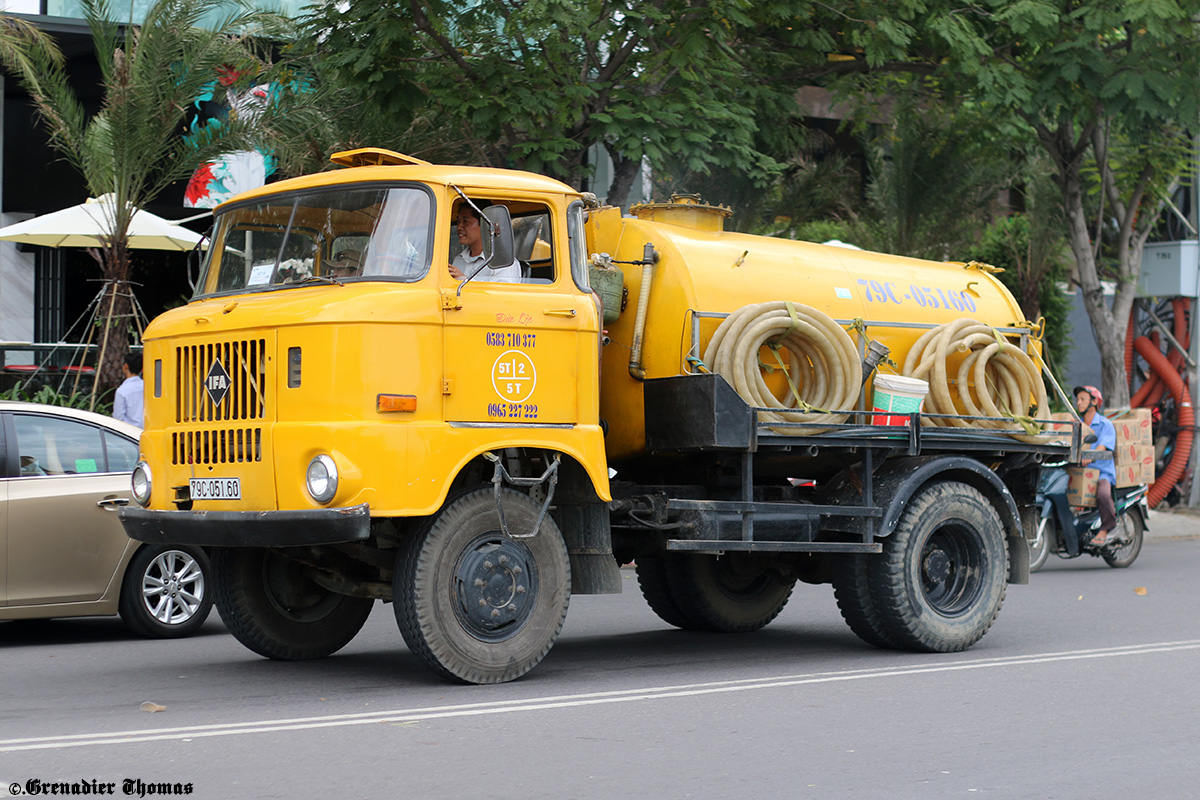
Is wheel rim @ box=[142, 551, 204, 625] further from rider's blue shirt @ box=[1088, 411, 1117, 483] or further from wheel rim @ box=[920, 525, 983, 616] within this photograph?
rider's blue shirt @ box=[1088, 411, 1117, 483]

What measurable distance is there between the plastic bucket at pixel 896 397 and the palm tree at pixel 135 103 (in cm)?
843

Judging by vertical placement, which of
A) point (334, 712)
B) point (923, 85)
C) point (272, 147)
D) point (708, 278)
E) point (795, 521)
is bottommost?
point (334, 712)

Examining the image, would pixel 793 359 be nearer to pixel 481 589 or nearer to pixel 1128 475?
pixel 481 589

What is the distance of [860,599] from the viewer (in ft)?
30.5

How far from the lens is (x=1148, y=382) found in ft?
78.0

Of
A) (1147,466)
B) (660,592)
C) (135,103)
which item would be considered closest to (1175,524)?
(1147,466)

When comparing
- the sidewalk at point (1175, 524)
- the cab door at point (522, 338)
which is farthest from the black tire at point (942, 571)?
the sidewalk at point (1175, 524)

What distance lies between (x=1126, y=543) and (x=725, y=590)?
7.39 m

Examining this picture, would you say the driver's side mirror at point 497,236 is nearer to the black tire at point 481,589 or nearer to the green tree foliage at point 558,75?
the black tire at point 481,589

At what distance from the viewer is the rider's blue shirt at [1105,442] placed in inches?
599

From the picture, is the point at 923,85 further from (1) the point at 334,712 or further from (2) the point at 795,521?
(1) the point at 334,712

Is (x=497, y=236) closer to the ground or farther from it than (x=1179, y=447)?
farther from it

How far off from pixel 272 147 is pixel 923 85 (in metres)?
8.06

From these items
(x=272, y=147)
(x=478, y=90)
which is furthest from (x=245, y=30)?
(x=478, y=90)
